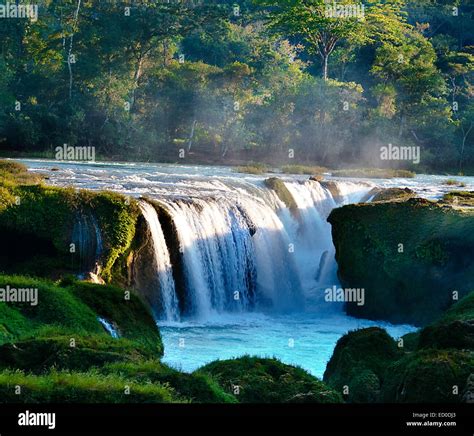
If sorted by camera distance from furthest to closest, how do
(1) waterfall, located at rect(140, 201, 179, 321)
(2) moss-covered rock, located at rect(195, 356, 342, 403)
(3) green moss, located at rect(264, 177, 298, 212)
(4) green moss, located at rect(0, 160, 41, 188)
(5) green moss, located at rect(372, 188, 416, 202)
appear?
(3) green moss, located at rect(264, 177, 298, 212)
(5) green moss, located at rect(372, 188, 416, 202)
(1) waterfall, located at rect(140, 201, 179, 321)
(4) green moss, located at rect(0, 160, 41, 188)
(2) moss-covered rock, located at rect(195, 356, 342, 403)

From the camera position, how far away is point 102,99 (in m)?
51.8

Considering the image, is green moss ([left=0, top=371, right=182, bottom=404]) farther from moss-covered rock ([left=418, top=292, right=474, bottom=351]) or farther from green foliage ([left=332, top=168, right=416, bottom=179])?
green foliage ([left=332, top=168, right=416, bottom=179])

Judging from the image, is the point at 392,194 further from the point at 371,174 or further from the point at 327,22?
the point at 327,22

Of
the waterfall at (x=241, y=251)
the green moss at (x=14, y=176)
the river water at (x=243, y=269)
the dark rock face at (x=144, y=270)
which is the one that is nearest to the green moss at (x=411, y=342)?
the river water at (x=243, y=269)

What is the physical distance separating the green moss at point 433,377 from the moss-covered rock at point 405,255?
11.2 meters

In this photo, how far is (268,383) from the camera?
11680mm

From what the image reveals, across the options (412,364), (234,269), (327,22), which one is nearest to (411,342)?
(412,364)

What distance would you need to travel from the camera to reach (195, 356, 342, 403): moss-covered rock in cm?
1141

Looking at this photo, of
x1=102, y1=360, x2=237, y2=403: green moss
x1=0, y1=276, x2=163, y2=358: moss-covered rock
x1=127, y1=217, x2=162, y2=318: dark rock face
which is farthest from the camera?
x1=127, y1=217, x2=162, y2=318: dark rock face

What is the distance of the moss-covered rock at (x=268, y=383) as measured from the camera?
11.4 m

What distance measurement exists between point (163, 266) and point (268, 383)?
11.5m

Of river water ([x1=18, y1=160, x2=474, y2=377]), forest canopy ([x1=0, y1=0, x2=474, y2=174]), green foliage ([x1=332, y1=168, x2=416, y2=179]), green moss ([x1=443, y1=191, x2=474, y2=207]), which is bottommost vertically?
river water ([x1=18, y1=160, x2=474, y2=377])

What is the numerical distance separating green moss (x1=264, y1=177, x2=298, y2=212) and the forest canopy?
18972mm

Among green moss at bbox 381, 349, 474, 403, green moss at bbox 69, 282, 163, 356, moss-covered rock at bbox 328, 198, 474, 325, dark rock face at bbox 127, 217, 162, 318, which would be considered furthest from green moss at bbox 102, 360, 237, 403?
moss-covered rock at bbox 328, 198, 474, 325
